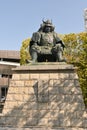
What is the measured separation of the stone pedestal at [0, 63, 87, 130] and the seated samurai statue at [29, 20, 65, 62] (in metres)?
0.66

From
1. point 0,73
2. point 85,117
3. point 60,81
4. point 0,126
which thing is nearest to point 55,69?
point 60,81

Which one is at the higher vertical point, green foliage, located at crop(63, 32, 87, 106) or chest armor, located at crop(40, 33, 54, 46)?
chest armor, located at crop(40, 33, 54, 46)

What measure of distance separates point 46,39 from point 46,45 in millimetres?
250

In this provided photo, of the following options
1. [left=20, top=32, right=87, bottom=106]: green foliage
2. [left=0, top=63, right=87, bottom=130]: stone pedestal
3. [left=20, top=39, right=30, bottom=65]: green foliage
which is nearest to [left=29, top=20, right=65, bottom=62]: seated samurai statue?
[left=0, top=63, right=87, bottom=130]: stone pedestal

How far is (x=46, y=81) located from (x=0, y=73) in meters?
31.8

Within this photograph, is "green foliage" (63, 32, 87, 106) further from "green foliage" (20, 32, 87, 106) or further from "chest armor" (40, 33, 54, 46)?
"chest armor" (40, 33, 54, 46)

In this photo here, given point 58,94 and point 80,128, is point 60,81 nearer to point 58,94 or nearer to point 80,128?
point 58,94

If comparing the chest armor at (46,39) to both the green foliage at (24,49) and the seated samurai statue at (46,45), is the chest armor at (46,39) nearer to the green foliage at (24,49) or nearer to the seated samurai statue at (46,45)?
the seated samurai statue at (46,45)

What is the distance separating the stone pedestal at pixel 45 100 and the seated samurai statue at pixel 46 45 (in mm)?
660

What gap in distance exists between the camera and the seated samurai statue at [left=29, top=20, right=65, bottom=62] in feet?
38.1

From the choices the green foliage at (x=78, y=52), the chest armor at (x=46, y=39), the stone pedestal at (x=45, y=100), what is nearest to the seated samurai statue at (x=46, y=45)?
the chest armor at (x=46, y=39)

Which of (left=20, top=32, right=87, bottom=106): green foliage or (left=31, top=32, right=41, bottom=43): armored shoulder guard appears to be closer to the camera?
(left=31, top=32, right=41, bottom=43): armored shoulder guard

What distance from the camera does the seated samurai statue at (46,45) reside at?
11625 millimetres

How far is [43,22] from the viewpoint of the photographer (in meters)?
12.4
